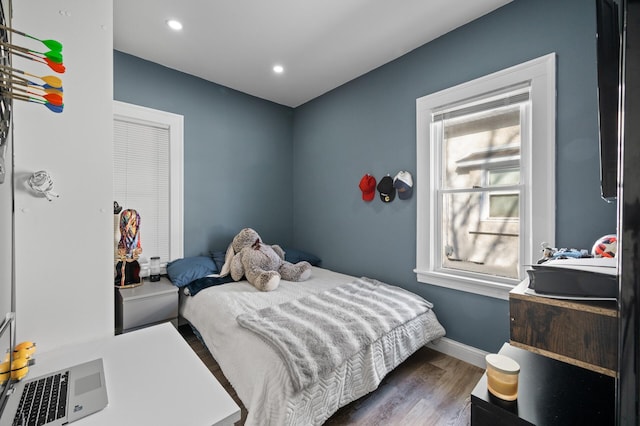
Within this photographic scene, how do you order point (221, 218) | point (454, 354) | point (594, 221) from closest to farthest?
point (594, 221) → point (454, 354) → point (221, 218)

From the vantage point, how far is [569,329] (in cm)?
76

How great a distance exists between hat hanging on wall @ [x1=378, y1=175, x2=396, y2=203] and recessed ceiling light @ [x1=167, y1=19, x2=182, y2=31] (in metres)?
2.11

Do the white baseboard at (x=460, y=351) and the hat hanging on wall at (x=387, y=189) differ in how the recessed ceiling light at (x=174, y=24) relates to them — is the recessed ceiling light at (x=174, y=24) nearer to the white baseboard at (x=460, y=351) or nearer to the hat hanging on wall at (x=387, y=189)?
the hat hanging on wall at (x=387, y=189)

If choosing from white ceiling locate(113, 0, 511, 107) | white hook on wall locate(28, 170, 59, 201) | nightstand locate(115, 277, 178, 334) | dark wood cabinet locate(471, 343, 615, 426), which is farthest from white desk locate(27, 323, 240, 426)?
white ceiling locate(113, 0, 511, 107)

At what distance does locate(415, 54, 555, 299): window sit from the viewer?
5.78ft

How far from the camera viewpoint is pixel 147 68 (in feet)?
8.48

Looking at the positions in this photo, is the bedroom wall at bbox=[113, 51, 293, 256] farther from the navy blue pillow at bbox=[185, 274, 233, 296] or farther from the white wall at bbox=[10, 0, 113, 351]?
the white wall at bbox=[10, 0, 113, 351]

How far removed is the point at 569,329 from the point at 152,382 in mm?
1231

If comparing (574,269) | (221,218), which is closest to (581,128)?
(574,269)

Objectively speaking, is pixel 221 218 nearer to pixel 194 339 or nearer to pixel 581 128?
pixel 194 339

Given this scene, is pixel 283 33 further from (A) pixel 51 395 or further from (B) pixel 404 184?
(A) pixel 51 395

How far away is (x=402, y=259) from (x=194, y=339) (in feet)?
6.84

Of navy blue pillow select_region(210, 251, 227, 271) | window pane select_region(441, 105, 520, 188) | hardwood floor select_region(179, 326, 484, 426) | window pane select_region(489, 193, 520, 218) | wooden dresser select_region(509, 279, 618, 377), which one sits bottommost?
hardwood floor select_region(179, 326, 484, 426)

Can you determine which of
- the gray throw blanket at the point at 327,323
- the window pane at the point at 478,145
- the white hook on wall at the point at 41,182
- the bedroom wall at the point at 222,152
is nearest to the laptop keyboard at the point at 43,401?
the white hook on wall at the point at 41,182
